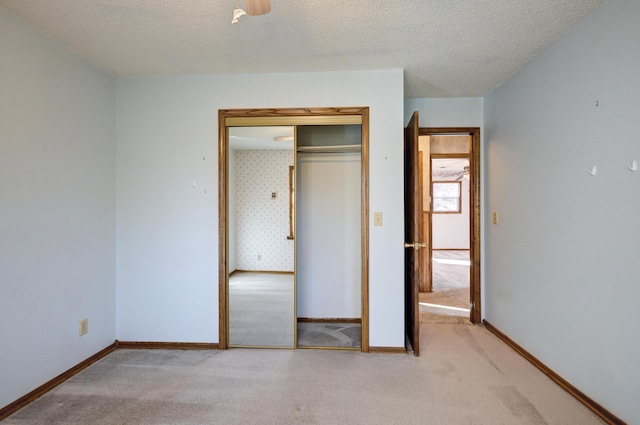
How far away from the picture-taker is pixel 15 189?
1823 millimetres

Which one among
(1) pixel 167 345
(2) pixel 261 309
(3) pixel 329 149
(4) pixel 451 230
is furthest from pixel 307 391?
→ (4) pixel 451 230

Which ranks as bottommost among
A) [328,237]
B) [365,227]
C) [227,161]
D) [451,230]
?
[451,230]

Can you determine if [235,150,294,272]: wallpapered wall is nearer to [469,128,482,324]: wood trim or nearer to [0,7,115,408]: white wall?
[0,7,115,408]: white wall

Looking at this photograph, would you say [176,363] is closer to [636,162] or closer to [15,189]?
[15,189]

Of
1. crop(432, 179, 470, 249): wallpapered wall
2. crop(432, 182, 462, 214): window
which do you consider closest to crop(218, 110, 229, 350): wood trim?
crop(432, 179, 470, 249): wallpapered wall

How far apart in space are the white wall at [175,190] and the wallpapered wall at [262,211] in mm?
255

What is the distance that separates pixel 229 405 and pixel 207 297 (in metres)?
1.00

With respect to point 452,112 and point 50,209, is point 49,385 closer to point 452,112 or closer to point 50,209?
point 50,209

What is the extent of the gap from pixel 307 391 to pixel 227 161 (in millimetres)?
1917

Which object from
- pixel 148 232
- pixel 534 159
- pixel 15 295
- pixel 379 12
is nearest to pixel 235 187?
pixel 148 232

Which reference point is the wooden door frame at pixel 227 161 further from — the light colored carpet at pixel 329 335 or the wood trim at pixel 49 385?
the wood trim at pixel 49 385

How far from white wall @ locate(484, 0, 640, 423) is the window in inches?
286

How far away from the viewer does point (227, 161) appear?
8.65 ft

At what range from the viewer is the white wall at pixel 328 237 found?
3.26 metres
